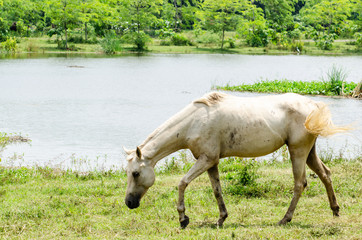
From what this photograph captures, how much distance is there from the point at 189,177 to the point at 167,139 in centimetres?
51

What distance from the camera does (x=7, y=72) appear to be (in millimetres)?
30281

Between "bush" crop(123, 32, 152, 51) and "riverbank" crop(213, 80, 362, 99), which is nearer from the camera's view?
"riverbank" crop(213, 80, 362, 99)

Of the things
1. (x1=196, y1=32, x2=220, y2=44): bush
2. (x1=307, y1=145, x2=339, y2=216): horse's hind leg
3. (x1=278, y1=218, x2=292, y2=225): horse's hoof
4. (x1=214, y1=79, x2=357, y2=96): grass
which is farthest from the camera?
(x1=196, y1=32, x2=220, y2=44): bush

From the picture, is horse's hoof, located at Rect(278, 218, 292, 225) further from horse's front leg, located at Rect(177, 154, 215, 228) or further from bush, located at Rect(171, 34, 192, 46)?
bush, located at Rect(171, 34, 192, 46)

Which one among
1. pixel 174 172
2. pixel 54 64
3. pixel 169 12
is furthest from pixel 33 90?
pixel 169 12

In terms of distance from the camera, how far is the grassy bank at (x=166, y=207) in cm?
592

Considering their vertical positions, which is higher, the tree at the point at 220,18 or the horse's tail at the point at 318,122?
the horse's tail at the point at 318,122

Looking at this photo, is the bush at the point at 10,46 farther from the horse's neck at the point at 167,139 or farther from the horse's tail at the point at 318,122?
the horse's tail at the point at 318,122

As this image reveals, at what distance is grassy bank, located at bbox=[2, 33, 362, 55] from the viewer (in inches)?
1823

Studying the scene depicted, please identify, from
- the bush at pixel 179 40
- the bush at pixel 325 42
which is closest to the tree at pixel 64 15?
the bush at pixel 179 40

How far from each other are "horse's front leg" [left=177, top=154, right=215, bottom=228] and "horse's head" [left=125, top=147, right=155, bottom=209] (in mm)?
388

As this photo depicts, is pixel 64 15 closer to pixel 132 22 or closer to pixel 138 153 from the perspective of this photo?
pixel 132 22

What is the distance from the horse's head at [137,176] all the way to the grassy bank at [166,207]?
39cm

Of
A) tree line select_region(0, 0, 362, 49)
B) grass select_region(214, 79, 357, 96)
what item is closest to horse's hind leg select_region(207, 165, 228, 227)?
grass select_region(214, 79, 357, 96)
